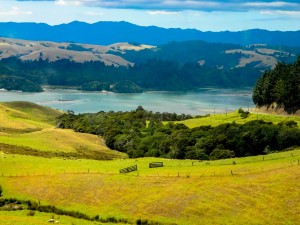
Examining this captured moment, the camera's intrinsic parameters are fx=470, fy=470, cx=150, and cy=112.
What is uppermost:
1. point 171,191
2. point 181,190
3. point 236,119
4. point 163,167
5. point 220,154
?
point 236,119

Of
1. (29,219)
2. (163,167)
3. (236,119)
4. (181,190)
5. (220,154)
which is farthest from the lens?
(236,119)

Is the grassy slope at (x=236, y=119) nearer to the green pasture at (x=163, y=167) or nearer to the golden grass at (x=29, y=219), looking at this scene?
the green pasture at (x=163, y=167)

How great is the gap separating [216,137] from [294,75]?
5272 centimetres

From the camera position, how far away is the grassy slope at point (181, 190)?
50500mm

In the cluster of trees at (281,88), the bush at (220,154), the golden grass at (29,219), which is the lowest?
the bush at (220,154)

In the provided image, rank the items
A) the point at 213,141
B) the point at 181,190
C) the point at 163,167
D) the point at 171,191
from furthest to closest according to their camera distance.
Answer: the point at 213,141 < the point at 163,167 < the point at 171,191 < the point at 181,190

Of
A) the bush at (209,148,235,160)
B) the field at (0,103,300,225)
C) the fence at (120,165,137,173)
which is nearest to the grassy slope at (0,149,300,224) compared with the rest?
the field at (0,103,300,225)

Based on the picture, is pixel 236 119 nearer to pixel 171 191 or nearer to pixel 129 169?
Result: pixel 129 169

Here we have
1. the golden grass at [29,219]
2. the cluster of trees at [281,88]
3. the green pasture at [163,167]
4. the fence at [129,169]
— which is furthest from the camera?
the cluster of trees at [281,88]

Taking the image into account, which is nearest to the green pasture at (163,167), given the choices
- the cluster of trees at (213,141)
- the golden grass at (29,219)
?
the golden grass at (29,219)

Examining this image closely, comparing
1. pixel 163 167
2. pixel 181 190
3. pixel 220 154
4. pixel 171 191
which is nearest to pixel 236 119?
pixel 220 154

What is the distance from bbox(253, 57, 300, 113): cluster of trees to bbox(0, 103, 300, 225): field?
7560 cm

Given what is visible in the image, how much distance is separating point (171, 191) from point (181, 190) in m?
1.21

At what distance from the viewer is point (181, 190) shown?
183ft
